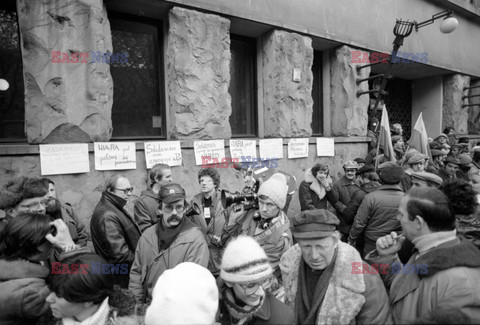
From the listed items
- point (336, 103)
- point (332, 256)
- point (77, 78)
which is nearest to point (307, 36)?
point (336, 103)

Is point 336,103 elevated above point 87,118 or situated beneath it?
elevated above

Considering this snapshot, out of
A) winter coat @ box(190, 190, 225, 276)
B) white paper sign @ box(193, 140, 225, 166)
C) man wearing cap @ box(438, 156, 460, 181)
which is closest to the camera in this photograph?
winter coat @ box(190, 190, 225, 276)

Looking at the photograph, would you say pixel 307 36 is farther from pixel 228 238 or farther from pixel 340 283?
pixel 340 283

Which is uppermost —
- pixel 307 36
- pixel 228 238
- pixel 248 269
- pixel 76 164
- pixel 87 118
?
pixel 307 36

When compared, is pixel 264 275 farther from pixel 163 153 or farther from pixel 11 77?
pixel 11 77

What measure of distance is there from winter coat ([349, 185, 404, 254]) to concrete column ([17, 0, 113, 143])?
3.11m

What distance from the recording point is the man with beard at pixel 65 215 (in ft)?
8.66

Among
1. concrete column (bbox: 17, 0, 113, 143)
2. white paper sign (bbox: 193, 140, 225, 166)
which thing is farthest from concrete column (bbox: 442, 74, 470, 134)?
concrete column (bbox: 17, 0, 113, 143)

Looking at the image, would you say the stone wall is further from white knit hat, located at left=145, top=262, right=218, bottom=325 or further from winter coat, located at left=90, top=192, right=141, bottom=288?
white knit hat, located at left=145, top=262, right=218, bottom=325

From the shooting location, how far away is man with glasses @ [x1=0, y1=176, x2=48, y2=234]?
2.52 m

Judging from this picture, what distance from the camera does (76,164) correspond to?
351 centimetres

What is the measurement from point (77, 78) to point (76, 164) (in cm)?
99

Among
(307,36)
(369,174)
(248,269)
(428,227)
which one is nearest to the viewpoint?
(248,269)

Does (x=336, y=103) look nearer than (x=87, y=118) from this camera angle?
No
